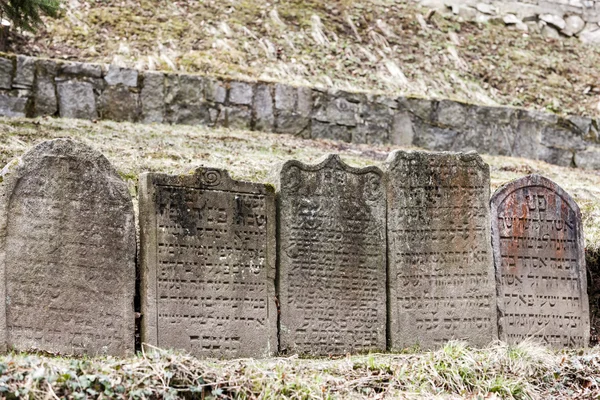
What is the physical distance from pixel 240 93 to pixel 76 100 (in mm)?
2041

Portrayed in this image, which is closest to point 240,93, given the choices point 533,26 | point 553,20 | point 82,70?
point 82,70

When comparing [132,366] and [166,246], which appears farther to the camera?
[166,246]

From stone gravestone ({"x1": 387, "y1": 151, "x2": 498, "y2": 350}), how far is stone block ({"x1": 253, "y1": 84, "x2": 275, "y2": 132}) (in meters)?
5.35

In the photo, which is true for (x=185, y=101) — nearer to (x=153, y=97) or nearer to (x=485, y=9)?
(x=153, y=97)

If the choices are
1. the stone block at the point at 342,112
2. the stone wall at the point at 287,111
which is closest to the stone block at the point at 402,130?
the stone wall at the point at 287,111

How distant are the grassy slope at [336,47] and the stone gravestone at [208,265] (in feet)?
21.8

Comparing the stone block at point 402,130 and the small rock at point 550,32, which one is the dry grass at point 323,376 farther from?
the small rock at point 550,32

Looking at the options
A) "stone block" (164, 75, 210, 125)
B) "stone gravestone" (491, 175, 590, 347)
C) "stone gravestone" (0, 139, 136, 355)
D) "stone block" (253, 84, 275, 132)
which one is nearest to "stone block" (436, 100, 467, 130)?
"stone block" (253, 84, 275, 132)

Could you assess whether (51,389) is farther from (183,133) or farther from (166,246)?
(183,133)

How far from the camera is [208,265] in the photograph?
7152 mm

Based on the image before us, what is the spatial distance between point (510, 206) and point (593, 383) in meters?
1.66

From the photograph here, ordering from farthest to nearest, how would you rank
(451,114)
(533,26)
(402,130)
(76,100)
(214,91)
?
(533,26) → (451,114) → (402,130) → (214,91) → (76,100)

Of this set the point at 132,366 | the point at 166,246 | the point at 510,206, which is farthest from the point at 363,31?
the point at 132,366

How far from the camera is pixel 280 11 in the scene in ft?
53.0
